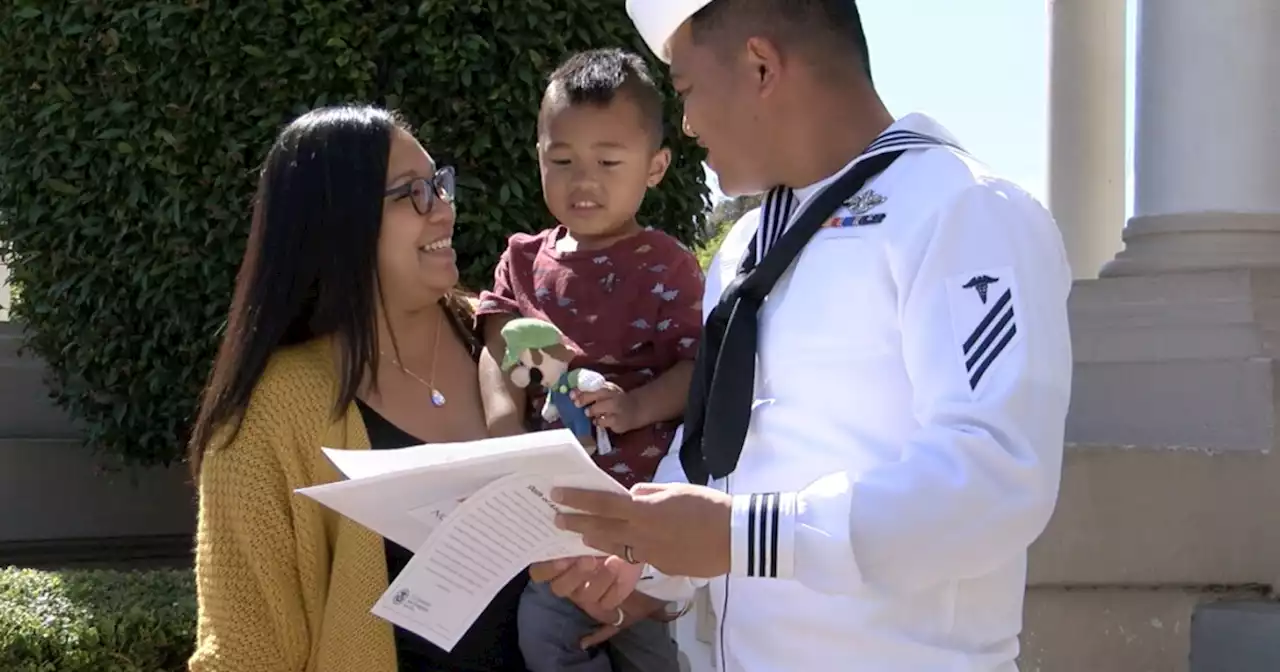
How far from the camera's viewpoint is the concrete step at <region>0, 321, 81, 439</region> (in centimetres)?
672

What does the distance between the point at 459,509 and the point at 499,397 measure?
82 centimetres

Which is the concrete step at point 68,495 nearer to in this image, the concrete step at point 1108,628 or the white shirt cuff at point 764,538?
the concrete step at point 1108,628

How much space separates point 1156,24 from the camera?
4418 mm

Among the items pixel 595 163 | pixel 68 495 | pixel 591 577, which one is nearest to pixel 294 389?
pixel 591 577

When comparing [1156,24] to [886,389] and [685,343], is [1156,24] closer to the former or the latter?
[685,343]

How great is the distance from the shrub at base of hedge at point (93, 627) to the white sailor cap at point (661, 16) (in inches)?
107

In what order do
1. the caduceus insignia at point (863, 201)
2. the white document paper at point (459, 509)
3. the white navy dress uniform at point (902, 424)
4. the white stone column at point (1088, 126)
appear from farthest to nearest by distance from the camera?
the white stone column at point (1088, 126)
the caduceus insignia at point (863, 201)
the white document paper at point (459, 509)
the white navy dress uniform at point (902, 424)

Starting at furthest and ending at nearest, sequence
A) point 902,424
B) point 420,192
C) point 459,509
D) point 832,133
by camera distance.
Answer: point 420,192, point 832,133, point 459,509, point 902,424

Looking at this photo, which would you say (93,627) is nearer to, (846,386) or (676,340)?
(676,340)

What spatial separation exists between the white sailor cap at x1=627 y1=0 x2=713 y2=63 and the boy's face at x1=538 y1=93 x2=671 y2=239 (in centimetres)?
76

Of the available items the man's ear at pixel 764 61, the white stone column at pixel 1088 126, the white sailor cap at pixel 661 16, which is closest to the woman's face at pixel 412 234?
the white sailor cap at pixel 661 16

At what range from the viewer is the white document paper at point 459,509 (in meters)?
1.71

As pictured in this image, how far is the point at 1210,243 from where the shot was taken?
169 inches

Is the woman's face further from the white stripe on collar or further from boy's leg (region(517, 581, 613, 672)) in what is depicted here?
the white stripe on collar
